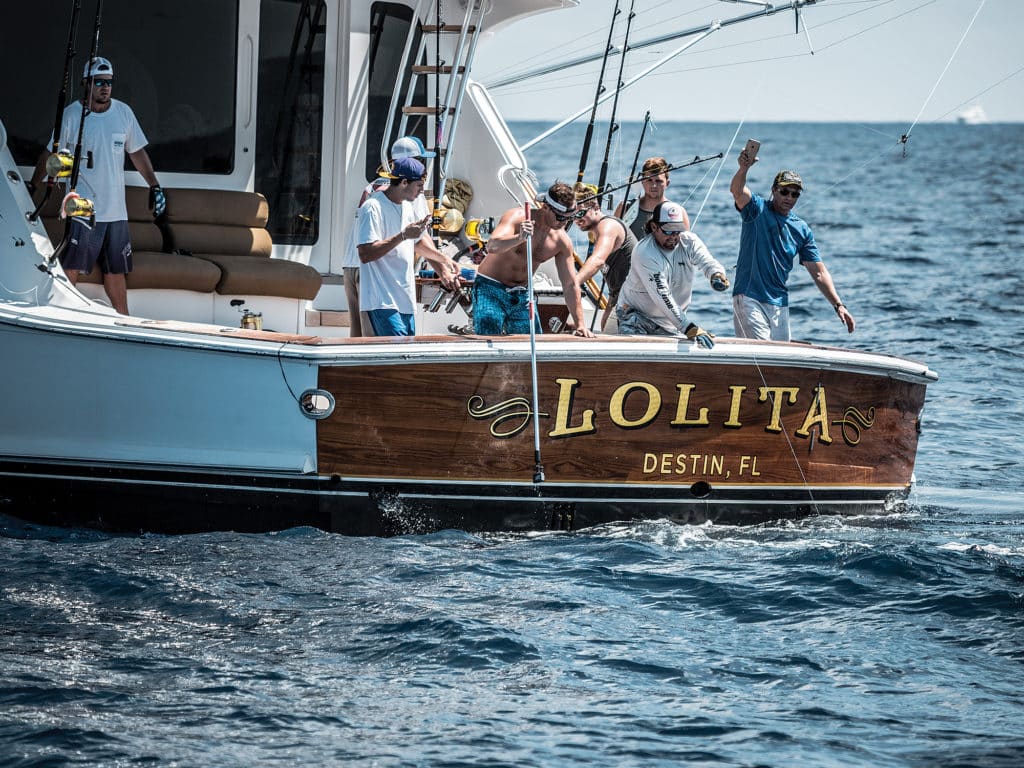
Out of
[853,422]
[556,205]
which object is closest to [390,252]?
[556,205]

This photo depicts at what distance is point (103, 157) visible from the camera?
8.29m

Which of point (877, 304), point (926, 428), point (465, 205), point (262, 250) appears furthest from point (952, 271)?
point (262, 250)

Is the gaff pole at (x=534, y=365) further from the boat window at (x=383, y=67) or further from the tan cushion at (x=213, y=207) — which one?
the boat window at (x=383, y=67)

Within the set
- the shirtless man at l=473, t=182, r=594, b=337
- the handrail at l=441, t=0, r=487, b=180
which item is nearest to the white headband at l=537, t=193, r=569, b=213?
the shirtless man at l=473, t=182, r=594, b=337

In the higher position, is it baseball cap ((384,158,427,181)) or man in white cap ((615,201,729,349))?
baseball cap ((384,158,427,181))

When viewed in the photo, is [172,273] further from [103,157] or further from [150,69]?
[150,69]

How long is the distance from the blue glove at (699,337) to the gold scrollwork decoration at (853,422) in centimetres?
96

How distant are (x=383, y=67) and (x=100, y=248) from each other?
2.53 metres

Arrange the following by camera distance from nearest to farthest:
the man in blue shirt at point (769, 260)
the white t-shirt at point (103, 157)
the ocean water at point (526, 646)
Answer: the ocean water at point (526, 646) < the white t-shirt at point (103, 157) < the man in blue shirt at point (769, 260)

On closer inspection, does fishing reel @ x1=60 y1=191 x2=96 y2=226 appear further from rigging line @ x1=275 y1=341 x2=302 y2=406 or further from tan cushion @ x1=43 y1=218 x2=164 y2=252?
rigging line @ x1=275 y1=341 x2=302 y2=406

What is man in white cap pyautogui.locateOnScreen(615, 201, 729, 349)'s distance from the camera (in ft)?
26.5

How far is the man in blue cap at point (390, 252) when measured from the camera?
7.65m

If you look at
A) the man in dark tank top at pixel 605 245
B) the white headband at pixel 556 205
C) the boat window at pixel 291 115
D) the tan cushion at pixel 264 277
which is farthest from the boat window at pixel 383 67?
the white headband at pixel 556 205

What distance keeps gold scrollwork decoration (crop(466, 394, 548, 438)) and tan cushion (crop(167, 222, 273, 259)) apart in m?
2.60
